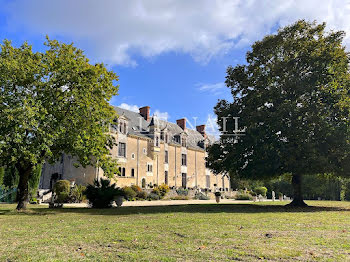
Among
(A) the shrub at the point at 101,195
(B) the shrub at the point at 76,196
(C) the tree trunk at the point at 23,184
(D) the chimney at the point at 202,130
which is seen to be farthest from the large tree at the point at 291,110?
(D) the chimney at the point at 202,130

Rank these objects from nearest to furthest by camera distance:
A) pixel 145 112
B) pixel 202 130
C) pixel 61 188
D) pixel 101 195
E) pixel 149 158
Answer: pixel 101 195 < pixel 61 188 < pixel 149 158 < pixel 145 112 < pixel 202 130

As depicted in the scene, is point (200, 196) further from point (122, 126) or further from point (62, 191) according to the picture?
point (62, 191)

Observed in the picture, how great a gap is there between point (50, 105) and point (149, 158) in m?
28.6

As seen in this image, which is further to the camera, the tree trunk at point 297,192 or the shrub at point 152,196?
the shrub at point 152,196

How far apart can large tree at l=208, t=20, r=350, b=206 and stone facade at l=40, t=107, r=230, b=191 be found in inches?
613

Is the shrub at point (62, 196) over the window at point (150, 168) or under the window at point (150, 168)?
under

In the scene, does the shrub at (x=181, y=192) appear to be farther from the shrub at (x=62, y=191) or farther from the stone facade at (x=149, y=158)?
the shrub at (x=62, y=191)

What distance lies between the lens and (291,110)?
19156 mm

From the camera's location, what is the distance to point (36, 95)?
54.7 feet

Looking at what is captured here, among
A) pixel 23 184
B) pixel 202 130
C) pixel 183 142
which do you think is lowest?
pixel 23 184

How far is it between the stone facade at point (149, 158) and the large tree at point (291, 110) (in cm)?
1557

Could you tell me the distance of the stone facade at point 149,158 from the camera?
39438mm

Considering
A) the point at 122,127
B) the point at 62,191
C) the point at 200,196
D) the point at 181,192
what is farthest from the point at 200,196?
the point at 62,191

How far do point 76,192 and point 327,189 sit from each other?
41661 mm
